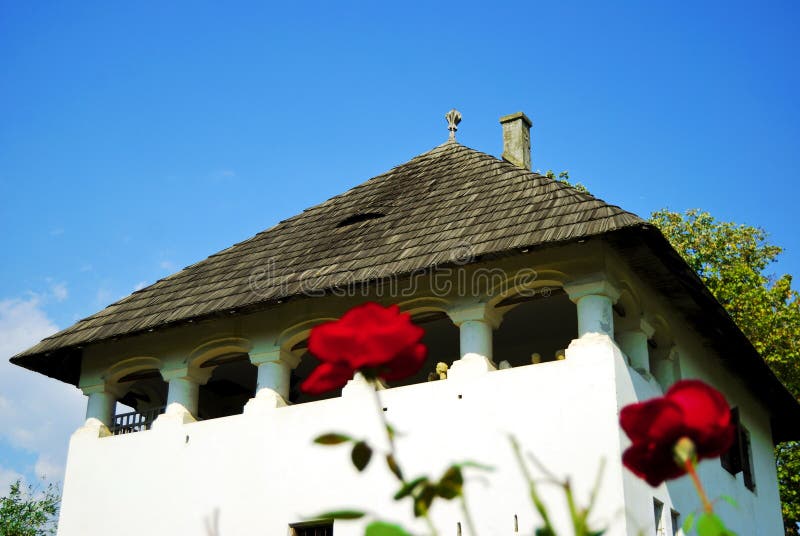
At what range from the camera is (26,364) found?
1512 cm

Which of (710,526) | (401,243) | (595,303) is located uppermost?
(401,243)

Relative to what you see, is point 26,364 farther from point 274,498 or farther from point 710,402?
point 710,402

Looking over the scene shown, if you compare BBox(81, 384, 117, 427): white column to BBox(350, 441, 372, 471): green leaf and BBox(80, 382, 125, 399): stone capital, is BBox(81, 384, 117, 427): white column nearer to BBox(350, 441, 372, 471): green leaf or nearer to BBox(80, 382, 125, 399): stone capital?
BBox(80, 382, 125, 399): stone capital

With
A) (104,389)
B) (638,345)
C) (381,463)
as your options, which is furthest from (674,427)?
(104,389)

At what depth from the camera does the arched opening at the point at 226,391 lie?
15680 mm

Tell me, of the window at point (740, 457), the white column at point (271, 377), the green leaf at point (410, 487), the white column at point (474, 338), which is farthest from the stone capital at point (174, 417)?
the green leaf at point (410, 487)

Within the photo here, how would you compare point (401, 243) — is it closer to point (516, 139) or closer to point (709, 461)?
point (709, 461)

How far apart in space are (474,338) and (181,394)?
13.4 feet

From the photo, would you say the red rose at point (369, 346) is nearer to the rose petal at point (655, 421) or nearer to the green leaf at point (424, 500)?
the green leaf at point (424, 500)

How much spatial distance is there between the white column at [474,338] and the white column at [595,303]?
99cm

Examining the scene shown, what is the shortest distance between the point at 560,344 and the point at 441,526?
12.8 feet

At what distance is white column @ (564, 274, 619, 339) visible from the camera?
1155cm

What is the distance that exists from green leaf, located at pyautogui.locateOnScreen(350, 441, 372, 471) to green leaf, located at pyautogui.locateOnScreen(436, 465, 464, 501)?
4.3 inches

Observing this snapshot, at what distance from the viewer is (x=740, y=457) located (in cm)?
1408
